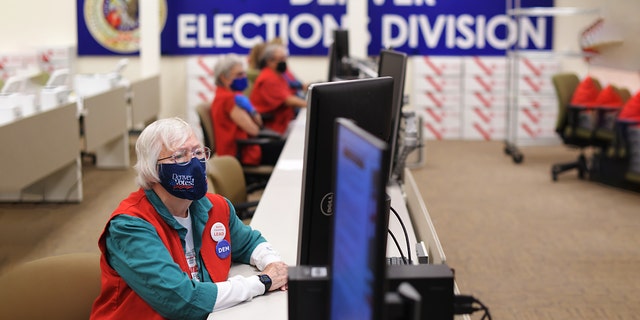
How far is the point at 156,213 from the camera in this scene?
230cm

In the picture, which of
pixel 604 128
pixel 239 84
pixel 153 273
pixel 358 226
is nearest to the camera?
pixel 358 226

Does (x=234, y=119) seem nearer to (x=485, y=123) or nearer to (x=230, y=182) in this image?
(x=230, y=182)

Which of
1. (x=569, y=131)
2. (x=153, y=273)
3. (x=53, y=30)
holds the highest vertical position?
(x=53, y=30)

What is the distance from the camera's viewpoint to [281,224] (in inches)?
125

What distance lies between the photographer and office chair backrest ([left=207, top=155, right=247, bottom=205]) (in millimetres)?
3750

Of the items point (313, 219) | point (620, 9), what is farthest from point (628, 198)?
point (313, 219)

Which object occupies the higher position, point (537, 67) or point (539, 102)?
point (537, 67)

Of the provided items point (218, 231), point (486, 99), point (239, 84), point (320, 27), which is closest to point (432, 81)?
point (486, 99)

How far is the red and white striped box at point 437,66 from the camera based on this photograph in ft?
34.8

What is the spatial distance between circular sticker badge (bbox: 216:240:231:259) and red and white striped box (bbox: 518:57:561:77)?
845 cm

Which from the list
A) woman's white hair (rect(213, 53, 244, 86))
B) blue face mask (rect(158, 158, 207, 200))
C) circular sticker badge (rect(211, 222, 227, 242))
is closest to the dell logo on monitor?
blue face mask (rect(158, 158, 207, 200))

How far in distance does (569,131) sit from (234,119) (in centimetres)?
360

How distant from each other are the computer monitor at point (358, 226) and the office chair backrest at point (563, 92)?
7.16 m

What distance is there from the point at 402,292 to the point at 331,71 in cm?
487
